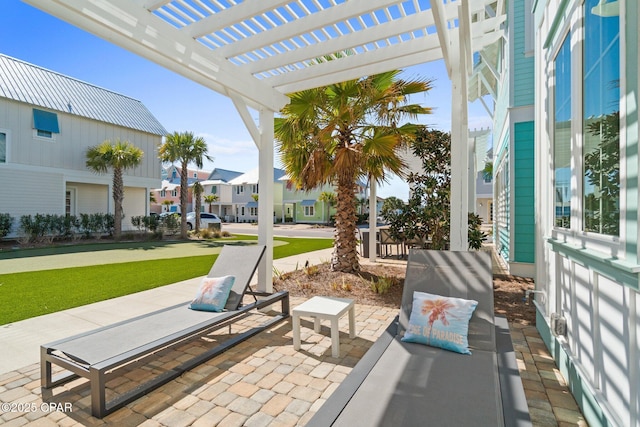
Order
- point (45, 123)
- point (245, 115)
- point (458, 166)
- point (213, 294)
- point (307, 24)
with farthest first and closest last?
1. point (45, 123)
2. point (245, 115)
3. point (458, 166)
4. point (213, 294)
5. point (307, 24)

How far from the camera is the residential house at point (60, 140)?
15.4m

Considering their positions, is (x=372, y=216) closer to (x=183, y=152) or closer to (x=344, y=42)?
(x=344, y=42)

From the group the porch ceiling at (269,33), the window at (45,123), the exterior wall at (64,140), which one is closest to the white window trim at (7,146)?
the exterior wall at (64,140)

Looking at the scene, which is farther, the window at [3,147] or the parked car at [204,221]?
the parked car at [204,221]

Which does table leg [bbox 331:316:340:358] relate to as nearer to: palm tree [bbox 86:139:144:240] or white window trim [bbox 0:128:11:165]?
palm tree [bbox 86:139:144:240]

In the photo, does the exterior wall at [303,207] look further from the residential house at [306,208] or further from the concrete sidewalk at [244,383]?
the concrete sidewalk at [244,383]

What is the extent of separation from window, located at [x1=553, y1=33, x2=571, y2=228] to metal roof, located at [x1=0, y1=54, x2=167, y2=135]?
20.2 metres

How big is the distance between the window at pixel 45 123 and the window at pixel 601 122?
20.8 meters

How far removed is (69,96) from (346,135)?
18.0 m

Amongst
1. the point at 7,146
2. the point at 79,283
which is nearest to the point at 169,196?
the point at 7,146

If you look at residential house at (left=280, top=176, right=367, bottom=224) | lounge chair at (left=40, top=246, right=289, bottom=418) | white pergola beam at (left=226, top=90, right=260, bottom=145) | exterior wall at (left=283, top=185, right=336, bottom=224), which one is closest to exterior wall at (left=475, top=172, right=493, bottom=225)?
residential house at (left=280, top=176, right=367, bottom=224)

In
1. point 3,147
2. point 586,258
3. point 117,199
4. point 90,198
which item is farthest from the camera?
point 90,198

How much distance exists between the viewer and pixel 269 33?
4.38m

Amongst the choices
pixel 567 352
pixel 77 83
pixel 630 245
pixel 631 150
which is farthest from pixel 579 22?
pixel 77 83
